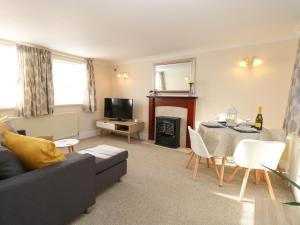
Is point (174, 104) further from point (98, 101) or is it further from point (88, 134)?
point (88, 134)

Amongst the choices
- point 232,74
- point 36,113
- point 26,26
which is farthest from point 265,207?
point 36,113

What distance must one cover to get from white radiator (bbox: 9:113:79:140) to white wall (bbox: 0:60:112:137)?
25 centimetres

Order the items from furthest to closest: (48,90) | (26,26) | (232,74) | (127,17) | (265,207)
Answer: (48,90) → (232,74) → (26,26) → (127,17) → (265,207)

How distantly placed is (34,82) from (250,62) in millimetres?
4456

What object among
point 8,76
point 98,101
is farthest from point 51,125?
point 98,101

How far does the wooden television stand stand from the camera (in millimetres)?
4535

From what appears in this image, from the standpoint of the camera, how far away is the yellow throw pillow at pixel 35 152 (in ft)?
4.56

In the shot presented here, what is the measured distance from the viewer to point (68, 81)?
181 inches

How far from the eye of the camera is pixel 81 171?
164 centimetres

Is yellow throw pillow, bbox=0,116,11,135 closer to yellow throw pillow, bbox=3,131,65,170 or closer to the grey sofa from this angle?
yellow throw pillow, bbox=3,131,65,170

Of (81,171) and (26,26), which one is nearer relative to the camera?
(81,171)

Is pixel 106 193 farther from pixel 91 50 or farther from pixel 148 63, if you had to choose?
pixel 148 63

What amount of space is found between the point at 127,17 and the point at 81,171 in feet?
6.61

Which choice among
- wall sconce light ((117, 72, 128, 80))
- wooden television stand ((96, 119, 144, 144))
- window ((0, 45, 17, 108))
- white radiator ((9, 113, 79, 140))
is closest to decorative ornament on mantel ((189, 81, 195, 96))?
wooden television stand ((96, 119, 144, 144))
